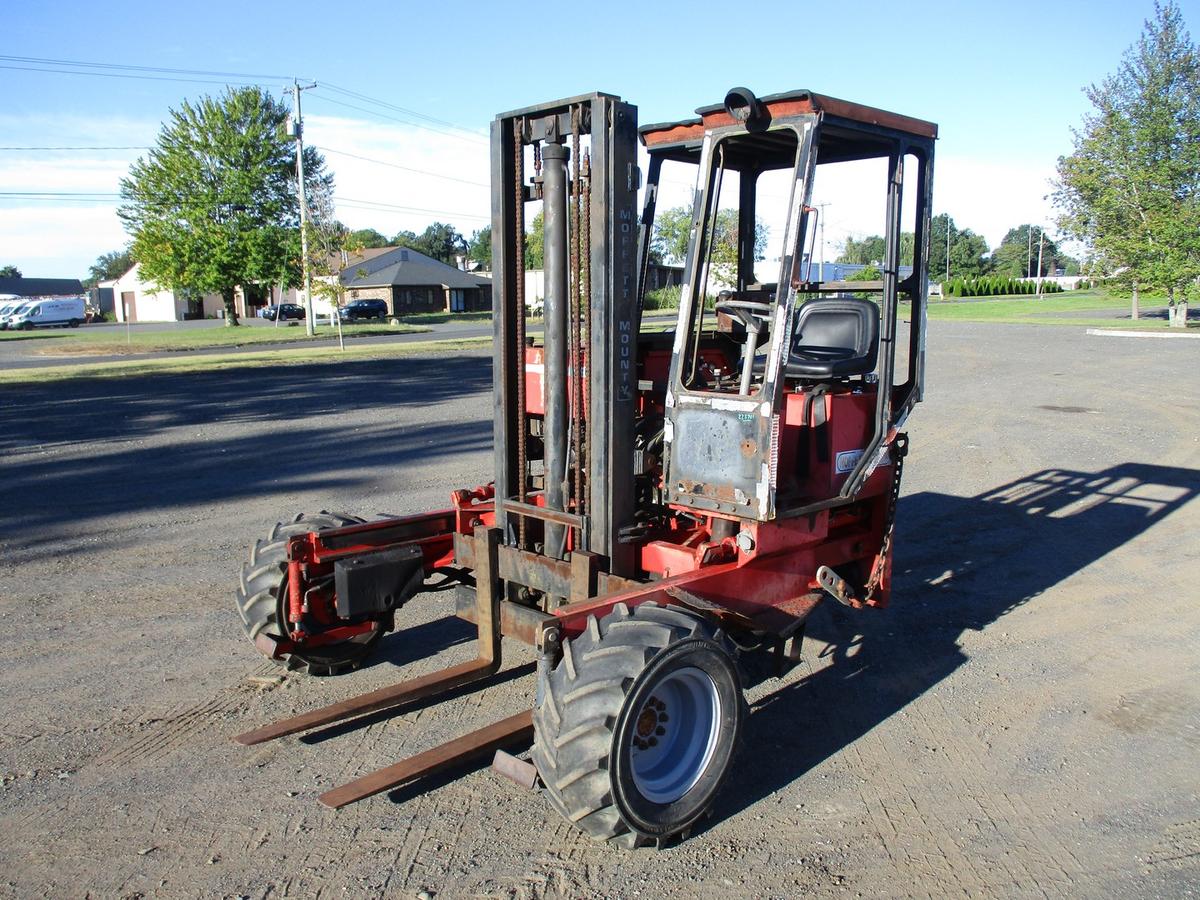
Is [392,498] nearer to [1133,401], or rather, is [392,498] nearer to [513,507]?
[513,507]

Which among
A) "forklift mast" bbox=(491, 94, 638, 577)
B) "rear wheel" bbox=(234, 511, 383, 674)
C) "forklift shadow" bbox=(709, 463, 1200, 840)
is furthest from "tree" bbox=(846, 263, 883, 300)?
"rear wheel" bbox=(234, 511, 383, 674)

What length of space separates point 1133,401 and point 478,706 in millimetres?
17090

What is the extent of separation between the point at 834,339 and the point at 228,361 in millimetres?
28132

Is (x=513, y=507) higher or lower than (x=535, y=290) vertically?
lower

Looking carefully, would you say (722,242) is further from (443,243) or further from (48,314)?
(443,243)

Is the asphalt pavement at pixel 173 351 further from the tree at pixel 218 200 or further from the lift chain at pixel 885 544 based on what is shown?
the lift chain at pixel 885 544

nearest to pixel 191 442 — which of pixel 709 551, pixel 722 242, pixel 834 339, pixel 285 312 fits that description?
pixel 722 242

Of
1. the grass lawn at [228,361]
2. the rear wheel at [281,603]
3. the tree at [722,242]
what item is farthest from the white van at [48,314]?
the rear wheel at [281,603]

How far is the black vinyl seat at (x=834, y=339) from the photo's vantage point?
5480 mm

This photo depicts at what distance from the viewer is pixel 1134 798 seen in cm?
457

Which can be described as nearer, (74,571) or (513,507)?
(513,507)

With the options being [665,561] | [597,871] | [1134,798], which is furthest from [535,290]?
[1134,798]

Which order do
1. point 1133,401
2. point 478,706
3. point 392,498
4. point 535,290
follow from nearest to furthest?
point 478,706 → point 535,290 → point 392,498 → point 1133,401

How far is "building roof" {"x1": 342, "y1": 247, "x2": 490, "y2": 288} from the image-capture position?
84438mm
